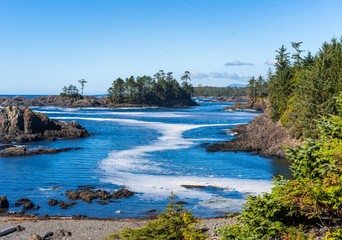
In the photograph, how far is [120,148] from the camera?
5925cm

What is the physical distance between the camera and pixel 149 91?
183750 mm

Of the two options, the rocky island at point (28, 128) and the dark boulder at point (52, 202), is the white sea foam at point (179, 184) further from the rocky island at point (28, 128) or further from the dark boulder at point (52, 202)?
the rocky island at point (28, 128)

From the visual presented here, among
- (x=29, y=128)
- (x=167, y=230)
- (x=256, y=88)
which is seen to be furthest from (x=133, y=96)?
(x=167, y=230)

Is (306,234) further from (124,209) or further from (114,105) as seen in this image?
(114,105)

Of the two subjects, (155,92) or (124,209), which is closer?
(124,209)

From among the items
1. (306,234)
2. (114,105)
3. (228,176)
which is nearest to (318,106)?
(228,176)

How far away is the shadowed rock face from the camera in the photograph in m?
68.8

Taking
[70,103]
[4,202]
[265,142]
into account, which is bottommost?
[4,202]

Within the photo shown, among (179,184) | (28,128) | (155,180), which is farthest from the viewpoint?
(28,128)

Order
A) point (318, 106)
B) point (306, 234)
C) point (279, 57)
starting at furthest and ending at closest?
point (279, 57)
point (318, 106)
point (306, 234)

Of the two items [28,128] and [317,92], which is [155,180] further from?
[28,128]

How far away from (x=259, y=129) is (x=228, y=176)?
1105 inches

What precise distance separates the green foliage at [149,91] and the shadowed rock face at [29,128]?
320 ft

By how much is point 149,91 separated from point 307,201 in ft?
578
